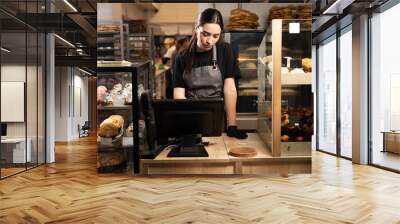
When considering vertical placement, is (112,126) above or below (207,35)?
below

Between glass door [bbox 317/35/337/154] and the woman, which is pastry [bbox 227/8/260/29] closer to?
the woman

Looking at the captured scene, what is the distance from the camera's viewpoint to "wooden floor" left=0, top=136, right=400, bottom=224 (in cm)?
326

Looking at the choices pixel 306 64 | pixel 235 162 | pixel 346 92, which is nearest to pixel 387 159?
pixel 346 92

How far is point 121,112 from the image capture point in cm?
524

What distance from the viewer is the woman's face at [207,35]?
17.1 ft

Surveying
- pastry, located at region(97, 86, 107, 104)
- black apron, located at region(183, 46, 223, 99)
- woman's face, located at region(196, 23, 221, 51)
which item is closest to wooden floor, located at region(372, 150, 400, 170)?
black apron, located at region(183, 46, 223, 99)

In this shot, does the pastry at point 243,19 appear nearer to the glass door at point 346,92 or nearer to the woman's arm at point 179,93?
the woman's arm at point 179,93

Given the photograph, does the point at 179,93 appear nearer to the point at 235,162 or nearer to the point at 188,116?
the point at 188,116

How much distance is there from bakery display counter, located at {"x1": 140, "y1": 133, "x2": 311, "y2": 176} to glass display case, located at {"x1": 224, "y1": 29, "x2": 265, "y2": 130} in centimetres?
28

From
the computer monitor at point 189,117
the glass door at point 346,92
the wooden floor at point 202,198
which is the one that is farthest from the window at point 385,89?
the computer monitor at point 189,117

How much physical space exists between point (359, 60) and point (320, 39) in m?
2.06

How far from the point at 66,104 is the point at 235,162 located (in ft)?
32.0

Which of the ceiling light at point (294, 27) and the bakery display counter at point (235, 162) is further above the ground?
the ceiling light at point (294, 27)

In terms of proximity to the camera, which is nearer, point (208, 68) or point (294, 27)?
point (294, 27)
